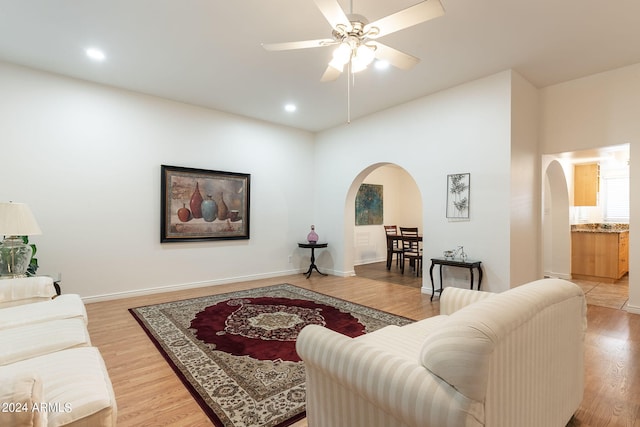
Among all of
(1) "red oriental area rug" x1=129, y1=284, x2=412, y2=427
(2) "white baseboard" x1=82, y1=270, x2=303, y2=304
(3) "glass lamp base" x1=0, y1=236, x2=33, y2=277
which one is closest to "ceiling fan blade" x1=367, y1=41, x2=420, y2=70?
(1) "red oriental area rug" x1=129, y1=284, x2=412, y2=427

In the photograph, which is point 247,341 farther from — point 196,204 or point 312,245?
point 312,245

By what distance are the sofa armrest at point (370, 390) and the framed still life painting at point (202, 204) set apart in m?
4.21

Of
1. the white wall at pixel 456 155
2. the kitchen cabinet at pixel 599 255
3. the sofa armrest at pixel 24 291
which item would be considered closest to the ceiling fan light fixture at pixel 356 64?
the white wall at pixel 456 155

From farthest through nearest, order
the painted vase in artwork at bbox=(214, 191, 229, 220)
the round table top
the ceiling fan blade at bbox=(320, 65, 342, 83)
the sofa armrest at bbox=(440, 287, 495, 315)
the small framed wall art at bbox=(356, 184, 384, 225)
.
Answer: the small framed wall art at bbox=(356, 184, 384, 225) → the round table top → the painted vase in artwork at bbox=(214, 191, 229, 220) → the ceiling fan blade at bbox=(320, 65, 342, 83) → the sofa armrest at bbox=(440, 287, 495, 315)

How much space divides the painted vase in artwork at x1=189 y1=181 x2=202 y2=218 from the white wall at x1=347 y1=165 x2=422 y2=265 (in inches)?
162

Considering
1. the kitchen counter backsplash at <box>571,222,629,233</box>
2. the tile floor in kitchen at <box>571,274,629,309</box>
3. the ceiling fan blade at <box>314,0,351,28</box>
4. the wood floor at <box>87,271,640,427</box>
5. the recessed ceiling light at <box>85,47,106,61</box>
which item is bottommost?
the wood floor at <box>87,271,640,427</box>

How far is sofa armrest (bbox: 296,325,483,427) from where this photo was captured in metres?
1.05

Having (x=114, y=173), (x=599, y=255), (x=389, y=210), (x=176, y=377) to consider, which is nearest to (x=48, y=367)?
(x=176, y=377)

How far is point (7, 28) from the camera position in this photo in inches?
125

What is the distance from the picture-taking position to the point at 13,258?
123 inches

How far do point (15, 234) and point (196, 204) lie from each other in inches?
98.8

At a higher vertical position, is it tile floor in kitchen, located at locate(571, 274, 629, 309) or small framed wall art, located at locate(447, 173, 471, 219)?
small framed wall art, located at locate(447, 173, 471, 219)

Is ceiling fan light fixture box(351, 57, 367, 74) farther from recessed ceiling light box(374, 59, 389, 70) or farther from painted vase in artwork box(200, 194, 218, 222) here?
painted vase in artwork box(200, 194, 218, 222)

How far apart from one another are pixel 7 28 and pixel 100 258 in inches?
111
